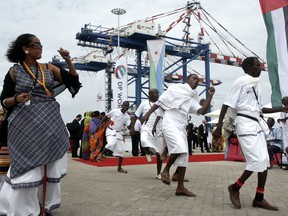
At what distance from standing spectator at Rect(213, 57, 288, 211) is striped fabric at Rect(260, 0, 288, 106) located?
177 millimetres

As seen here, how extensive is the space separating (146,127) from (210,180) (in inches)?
66.1

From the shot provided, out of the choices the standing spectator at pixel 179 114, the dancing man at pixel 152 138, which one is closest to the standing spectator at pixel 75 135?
the dancing man at pixel 152 138

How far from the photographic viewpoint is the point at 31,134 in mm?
3264

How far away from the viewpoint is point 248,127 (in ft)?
14.3

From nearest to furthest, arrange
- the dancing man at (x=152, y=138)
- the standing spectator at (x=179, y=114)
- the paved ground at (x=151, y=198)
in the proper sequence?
the paved ground at (x=151, y=198)
the standing spectator at (x=179, y=114)
the dancing man at (x=152, y=138)

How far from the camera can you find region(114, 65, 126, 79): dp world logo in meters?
24.8

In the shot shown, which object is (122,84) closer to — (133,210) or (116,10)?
(116,10)

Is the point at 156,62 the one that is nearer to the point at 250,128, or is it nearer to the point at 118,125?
the point at 118,125

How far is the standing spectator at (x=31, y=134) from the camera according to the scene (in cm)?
321

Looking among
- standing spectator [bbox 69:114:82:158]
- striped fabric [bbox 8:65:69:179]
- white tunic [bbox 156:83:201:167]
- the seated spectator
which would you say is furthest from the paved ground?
standing spectator [bbox 69:114:82:158]

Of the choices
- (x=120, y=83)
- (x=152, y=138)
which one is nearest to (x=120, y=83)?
(x=120, y=83)

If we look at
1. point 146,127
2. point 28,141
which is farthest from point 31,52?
point 146,127

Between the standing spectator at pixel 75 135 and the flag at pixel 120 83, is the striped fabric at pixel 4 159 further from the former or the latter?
the flag at pixel 120 83

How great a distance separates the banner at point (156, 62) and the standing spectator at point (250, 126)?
68.8 feet
